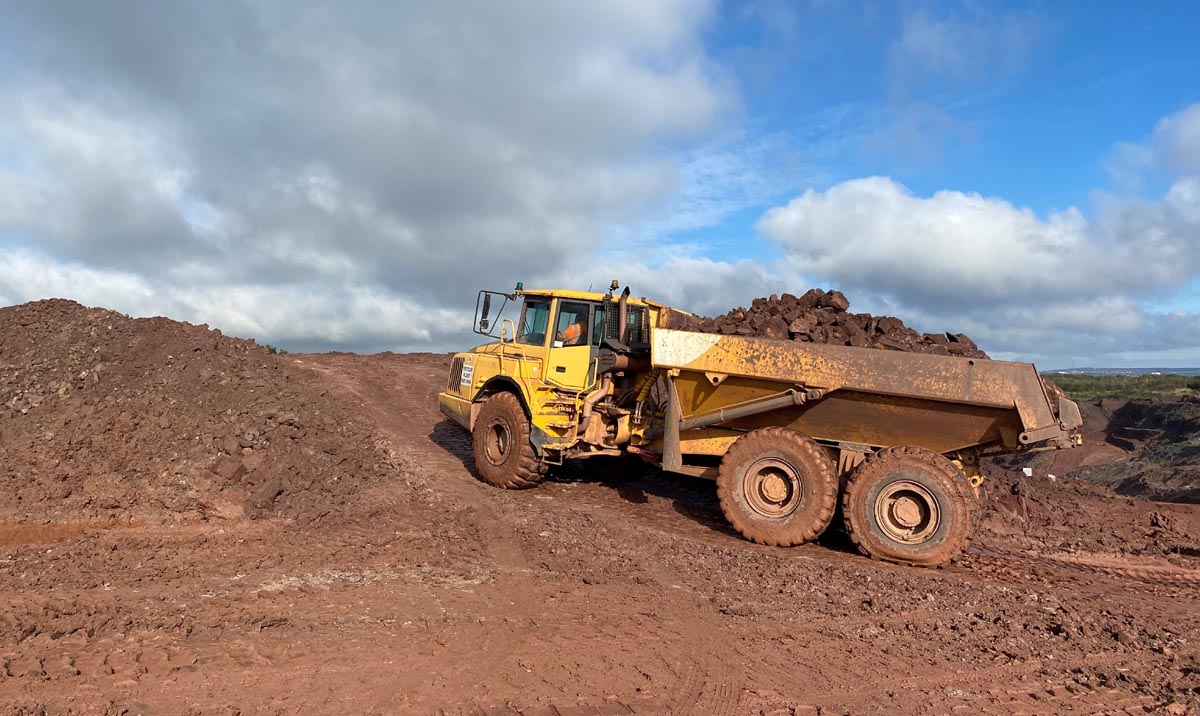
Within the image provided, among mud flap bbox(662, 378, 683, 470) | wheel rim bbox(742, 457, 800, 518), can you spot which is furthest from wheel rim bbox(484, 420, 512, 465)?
wheel rim bbox(742, 457, 800, 518)

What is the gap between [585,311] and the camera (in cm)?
879

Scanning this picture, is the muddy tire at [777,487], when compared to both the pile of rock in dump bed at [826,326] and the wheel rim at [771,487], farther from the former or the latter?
the pile of rock in dump bed at [826,326]

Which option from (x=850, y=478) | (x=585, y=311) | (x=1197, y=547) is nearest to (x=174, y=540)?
(x=585, y=311)

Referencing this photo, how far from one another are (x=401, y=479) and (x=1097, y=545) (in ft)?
26.7

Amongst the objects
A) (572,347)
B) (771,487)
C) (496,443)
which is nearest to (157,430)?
(496,443)

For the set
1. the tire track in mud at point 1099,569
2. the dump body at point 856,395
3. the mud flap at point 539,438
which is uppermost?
the dump body at point 856,395

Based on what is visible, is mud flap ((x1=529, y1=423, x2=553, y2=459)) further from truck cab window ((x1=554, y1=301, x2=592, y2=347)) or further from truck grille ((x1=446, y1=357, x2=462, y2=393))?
truck grille ((x1=446, y1=357, x2=462, y2=393))

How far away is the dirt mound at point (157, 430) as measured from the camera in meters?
8.06

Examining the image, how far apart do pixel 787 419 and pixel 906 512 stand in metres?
1.39

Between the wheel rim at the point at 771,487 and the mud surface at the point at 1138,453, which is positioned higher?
the mud surface at the point at 1138,453

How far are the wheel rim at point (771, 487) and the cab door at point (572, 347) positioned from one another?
241 cm

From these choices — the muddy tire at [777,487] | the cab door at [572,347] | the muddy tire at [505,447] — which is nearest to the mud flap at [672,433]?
the muddy tire at [777,487]

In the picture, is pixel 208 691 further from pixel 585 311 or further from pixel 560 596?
pixel 585 311

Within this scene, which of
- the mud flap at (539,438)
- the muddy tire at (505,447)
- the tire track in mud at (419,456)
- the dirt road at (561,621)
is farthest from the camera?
the muddy tire at (505,447)
